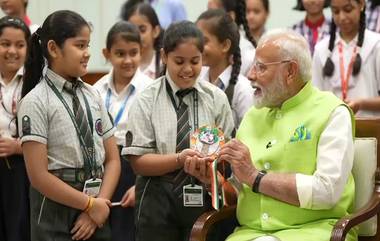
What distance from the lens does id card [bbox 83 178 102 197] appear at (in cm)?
304

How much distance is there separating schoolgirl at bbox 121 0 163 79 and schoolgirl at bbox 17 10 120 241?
5.24ft

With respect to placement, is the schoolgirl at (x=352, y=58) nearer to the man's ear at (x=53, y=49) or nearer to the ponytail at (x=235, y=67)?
the ponytail at (x=235, y=67)

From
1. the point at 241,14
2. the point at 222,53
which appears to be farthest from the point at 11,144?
the point at 241,14

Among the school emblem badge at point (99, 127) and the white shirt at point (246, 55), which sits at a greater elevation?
the white shirt at point (246, 55)

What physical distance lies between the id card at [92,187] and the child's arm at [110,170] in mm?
24

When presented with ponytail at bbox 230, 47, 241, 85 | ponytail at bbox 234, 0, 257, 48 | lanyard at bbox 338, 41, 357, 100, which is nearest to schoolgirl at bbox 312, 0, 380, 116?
lanyard at bbox 338, 41, 357, 100

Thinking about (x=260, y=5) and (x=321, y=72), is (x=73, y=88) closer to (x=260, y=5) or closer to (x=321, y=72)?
(x=321, y=72)

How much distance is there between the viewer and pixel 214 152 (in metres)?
3.02

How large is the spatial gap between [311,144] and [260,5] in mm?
2513

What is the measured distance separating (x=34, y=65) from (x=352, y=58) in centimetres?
178

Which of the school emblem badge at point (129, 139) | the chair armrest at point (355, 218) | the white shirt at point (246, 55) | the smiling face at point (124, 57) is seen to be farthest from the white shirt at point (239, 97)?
the chair armrest at point (355, 218)

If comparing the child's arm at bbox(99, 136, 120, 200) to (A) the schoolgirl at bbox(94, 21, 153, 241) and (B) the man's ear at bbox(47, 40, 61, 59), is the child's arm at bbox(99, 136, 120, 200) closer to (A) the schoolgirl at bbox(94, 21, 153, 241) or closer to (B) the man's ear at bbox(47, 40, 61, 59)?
(B) the man's ear at bbox(47, 40, 61, 59)

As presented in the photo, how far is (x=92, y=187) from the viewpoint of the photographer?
3.07m

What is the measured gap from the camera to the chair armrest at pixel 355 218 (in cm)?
270
